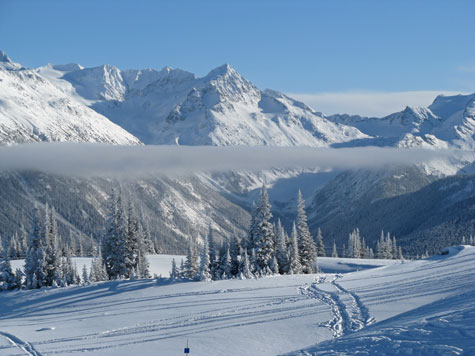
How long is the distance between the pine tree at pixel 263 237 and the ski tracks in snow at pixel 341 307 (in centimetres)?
2021

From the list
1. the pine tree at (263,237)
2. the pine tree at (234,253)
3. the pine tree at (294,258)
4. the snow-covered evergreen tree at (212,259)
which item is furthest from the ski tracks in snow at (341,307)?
the pine tree at (234,253)

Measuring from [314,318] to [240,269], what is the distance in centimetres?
3122

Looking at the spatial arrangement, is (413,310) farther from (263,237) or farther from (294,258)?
(294,258)

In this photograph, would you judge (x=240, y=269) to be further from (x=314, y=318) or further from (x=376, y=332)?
(x=376, y=332)

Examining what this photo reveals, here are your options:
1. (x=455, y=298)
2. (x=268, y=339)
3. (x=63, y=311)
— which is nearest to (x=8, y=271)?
(x=63, y=311)

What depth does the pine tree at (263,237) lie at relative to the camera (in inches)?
2830

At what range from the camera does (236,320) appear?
127 feet

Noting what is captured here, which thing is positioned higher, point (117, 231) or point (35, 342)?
point (117, 231)

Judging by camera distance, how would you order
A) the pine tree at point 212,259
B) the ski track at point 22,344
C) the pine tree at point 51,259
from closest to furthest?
the ski track at point 22,344, the pine tree at point 212,259, the pine tree at point 51,259

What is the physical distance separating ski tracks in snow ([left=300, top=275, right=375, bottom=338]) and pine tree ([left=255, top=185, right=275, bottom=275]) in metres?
20.2

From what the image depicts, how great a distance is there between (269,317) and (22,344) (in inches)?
668

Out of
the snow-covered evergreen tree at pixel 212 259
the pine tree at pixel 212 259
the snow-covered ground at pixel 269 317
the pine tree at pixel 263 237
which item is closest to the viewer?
the snow-covered ground at pixel 269 317

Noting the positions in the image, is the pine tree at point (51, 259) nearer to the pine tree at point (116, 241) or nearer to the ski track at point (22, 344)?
Result: the pine tree at point (116, 241)

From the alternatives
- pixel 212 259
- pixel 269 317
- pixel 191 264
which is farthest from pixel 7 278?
pixel 269 317
